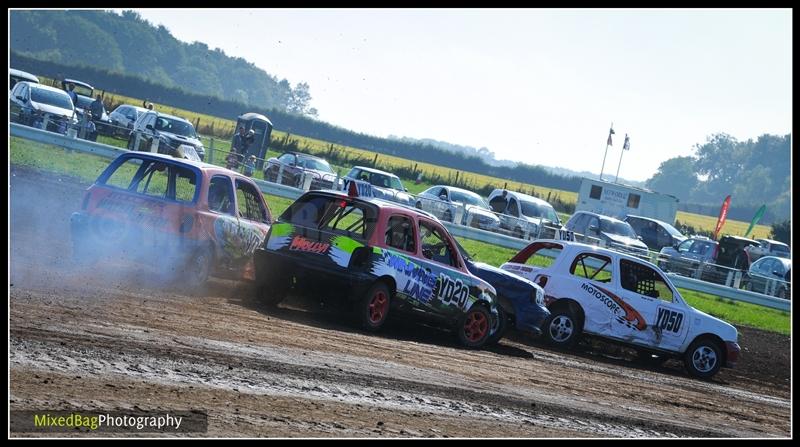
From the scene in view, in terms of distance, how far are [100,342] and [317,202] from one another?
453 centimetres

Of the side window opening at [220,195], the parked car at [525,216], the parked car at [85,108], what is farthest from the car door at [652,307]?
the parked car at [85,108]

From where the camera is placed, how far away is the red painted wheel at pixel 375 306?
459 inches

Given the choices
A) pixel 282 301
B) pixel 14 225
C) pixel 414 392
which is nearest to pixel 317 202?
pixel 282 301

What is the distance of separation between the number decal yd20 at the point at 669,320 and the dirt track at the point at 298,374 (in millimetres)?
1010

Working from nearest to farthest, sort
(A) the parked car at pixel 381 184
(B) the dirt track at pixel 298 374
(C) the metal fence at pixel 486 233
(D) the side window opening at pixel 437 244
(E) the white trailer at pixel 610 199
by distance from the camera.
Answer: (B) the dirt track at pixel 298 374
(D) the side window opening at pixel 437 244
(C) the metal fence at pixel 486 233
(A) the parked car at pixel 381 184
(E) the white trailer at pixel 610 199

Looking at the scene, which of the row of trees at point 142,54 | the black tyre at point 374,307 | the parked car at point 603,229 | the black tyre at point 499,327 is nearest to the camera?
the black tyre at point 374,307

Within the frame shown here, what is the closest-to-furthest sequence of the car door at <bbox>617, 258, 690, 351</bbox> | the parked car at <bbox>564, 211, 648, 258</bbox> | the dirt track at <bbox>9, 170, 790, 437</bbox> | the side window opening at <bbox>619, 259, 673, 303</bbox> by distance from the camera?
the dirt track at <bbox>9, 170, 790, 437</bbox> → the car door at <bbox>617, 258, 690, 351</bbox> → the side window opening at <bbox>619, 259, 673, 303</bbox> → the parked car at <bbox>564, 211, 648, 258</bbox>

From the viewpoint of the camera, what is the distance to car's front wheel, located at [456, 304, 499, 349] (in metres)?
12.8

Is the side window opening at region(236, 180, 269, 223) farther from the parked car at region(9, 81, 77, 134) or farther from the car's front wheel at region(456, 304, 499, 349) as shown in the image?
the parked car at region(9, 81, 77, 134)

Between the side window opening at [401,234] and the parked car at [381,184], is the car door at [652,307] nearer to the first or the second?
the side window opening at [401,234]

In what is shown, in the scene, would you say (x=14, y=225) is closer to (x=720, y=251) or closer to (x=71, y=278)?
(x=71, y=278)

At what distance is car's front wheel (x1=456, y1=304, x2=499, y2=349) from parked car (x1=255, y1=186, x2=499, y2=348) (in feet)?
0.04

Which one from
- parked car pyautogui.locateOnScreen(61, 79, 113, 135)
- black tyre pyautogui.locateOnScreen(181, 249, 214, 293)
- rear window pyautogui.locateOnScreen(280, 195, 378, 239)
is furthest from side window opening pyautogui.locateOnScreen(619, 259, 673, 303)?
parked car pyautogui.locateOnScreen(61, 79, 113, 135)

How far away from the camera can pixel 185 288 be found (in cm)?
1223
